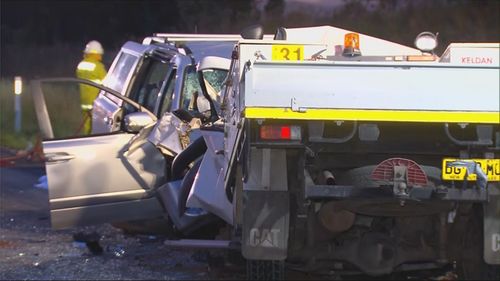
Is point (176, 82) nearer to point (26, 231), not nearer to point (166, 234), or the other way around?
point (166, 234)

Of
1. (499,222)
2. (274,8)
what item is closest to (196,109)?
(499,222)

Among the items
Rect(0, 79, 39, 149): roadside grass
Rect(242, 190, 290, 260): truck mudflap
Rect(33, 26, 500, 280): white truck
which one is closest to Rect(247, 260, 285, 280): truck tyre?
Rect(33, 26, 500, 280): white truck

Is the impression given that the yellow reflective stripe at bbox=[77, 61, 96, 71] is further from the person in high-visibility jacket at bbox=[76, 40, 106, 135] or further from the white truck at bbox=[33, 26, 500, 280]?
the white truck at bbox=[33, 26, 500, 280]

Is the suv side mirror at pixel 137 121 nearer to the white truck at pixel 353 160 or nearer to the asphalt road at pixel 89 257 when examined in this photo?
the white truck at pixel 353 160

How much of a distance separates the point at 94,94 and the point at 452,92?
790 cm

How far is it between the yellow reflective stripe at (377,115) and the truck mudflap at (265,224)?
605mm

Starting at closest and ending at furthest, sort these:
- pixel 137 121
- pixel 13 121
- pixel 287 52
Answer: pixel 287 52 → pixel 137 121 → pixel 13 121

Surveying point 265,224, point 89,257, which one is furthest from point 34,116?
point 265,224

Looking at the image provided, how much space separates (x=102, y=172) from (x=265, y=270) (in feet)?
6.60

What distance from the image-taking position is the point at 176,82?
7449 millimetres

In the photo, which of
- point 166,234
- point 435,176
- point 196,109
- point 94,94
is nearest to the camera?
point 435,176

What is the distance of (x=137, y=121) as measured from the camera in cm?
696

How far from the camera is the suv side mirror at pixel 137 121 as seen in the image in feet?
22.8

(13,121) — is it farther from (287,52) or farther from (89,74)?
(287,52)
